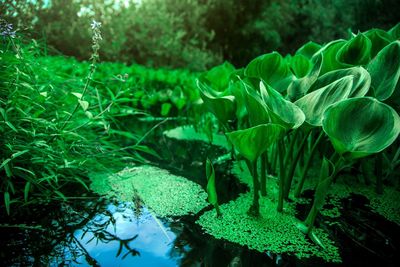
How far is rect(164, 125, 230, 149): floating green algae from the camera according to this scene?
6.92ft

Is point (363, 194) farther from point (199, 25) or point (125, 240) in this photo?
point (199, 25)

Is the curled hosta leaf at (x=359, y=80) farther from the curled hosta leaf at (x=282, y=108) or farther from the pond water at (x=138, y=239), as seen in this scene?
the pond water at (x=138, y=239)

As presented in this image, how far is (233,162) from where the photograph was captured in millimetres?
1680

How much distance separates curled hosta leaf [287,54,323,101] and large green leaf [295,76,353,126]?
0.44 feet

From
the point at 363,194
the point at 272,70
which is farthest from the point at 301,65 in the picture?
the point at 363,194

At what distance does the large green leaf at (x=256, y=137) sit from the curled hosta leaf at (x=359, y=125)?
117 millimetres

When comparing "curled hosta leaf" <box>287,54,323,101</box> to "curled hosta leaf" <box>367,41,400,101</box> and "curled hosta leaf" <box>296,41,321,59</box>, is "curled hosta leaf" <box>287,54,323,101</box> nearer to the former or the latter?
"curled hosta leaf" <box>367,41,400,101</box>

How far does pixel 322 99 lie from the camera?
88 centimetres

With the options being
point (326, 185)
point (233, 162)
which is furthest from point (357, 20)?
point (326, 185)

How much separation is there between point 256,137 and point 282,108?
111 mm

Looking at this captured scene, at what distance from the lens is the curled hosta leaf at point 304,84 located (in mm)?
1008

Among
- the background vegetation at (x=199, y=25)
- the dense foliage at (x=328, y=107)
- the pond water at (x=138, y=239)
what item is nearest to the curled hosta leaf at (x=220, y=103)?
the dense foliage at (x=328, y=107)

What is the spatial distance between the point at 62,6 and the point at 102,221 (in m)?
7.44

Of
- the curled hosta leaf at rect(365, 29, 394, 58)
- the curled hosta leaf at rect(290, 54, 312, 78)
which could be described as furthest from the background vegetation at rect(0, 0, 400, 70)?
the curled hosta leaf at rect(290, 54, 312, 78)
